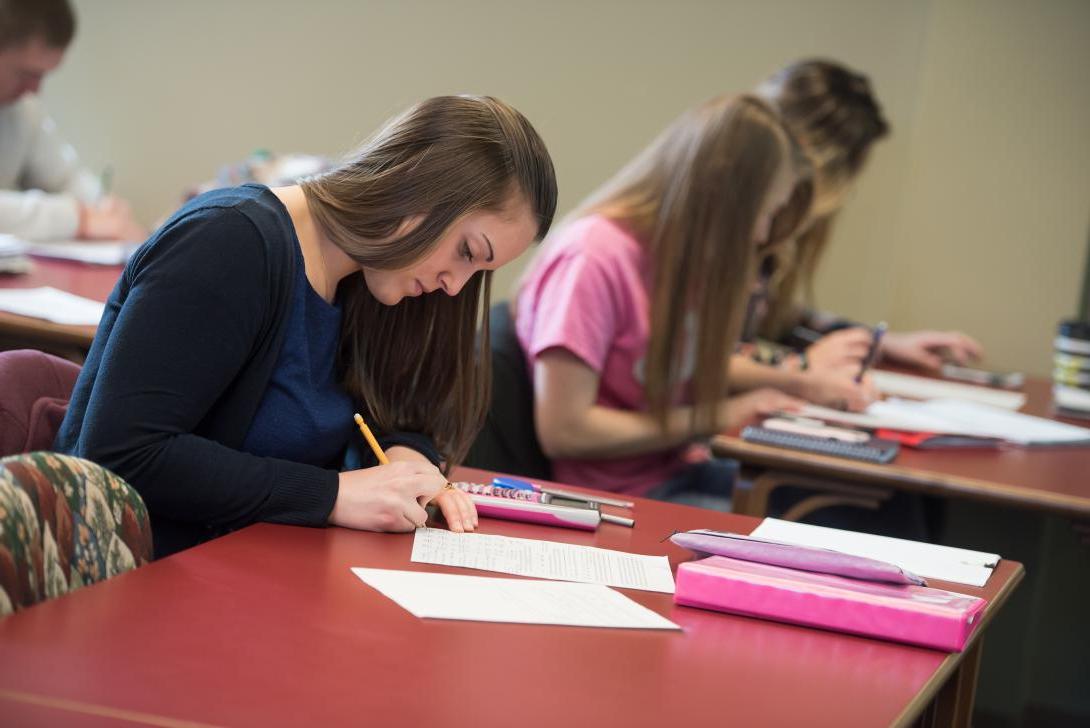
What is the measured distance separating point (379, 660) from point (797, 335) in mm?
2649

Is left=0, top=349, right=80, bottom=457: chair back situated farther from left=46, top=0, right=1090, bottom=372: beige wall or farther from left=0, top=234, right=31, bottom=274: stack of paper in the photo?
left=46, top=0, right=1090, bottom=372: beige wall

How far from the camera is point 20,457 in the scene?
1105 millimetres

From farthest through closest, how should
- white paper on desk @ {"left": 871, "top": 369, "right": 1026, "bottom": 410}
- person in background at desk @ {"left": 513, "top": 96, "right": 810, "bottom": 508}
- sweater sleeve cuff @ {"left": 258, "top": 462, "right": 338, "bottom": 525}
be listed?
white paper on desk @ {"left": 871, "top": 369, "right": 1026, "bottom": 410}, person in background at desk @ {"left": 513, "top": 96, "right": 810, "bottom": 508}, sweater sleeve cuff @ {"left": 258, "top": 462, "right": 338, "bottom": 525}

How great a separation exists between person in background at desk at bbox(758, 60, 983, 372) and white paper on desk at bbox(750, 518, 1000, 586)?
131cm

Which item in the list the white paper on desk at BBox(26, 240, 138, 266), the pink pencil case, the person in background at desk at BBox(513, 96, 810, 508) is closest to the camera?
the pink pencil case

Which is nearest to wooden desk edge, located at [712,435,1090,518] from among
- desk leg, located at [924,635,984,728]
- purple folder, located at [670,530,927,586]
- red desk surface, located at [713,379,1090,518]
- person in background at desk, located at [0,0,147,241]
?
red desk surface, located at [713,379,1090,518]

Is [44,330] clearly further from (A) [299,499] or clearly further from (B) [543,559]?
(B) [543,559]

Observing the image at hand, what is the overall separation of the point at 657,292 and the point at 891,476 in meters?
0.60

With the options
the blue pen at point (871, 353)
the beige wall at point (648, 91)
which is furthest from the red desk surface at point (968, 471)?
the beige wall at point (648, 91)

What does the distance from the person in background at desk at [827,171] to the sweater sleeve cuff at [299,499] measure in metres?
1.68

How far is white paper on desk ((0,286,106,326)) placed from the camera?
2.31 m

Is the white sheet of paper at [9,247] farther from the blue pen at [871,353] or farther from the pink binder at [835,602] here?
the pink binder at [835,602]

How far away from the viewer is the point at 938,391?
302cm

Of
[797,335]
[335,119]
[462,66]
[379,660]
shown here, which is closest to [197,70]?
[335,119]
